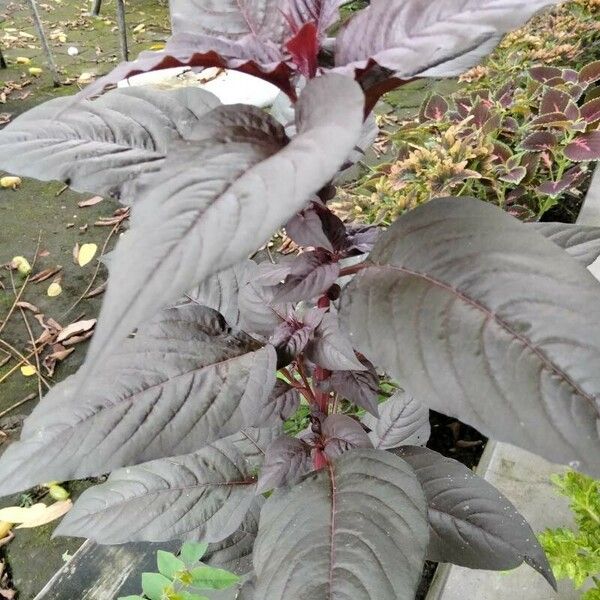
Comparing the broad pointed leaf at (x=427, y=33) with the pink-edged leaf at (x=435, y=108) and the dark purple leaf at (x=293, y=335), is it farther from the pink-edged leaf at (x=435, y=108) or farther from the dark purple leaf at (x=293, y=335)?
the pink-edged leaf at (x=435, y=108)

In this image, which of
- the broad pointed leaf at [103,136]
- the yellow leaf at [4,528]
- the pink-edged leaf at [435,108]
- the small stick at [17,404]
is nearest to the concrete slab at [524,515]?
the broad pointed leaf at [103,136]

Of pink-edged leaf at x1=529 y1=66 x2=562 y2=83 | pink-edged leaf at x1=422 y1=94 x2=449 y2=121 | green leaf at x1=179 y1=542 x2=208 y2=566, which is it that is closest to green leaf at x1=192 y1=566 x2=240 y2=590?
green leaf at x1=179 y1=542 x2=208 y2=566

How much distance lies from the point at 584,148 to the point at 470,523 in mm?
1478

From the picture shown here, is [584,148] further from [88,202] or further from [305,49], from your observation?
[88,202]

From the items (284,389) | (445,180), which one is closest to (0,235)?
(445,180)

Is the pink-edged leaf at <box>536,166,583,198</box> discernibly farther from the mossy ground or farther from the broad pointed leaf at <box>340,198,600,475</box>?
the mossy ground

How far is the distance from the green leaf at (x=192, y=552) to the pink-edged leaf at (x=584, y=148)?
1.66 metres

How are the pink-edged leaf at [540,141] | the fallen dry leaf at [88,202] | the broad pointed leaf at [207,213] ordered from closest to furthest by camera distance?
1. the broad pointed leaf at [207,213]
2. the pink-edged leaf at [540,141]
3. the fallen dry leaf at [88,202]

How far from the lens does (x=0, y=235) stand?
274cm

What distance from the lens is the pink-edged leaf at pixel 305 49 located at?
1.85 feet

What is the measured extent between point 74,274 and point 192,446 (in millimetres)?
2123

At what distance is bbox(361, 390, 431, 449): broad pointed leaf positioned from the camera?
117cm

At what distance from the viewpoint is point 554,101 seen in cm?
206

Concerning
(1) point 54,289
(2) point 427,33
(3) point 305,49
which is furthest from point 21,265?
(2) point 427,33
